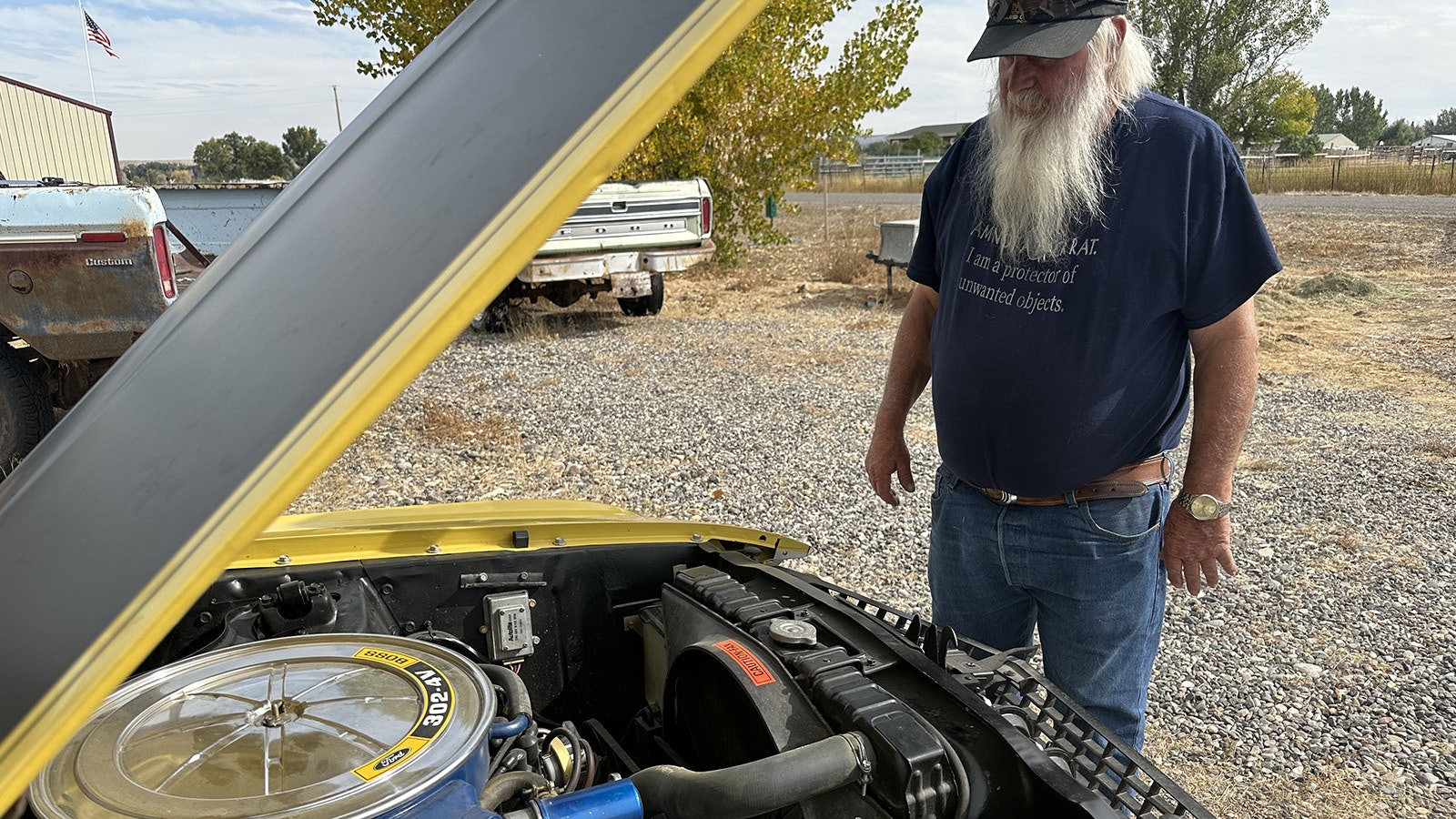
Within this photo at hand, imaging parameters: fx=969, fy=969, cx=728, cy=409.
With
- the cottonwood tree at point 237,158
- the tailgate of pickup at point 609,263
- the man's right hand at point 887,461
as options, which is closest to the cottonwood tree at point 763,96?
the tailgate of pickup at point 609,263

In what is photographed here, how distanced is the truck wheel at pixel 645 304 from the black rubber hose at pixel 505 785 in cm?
1044

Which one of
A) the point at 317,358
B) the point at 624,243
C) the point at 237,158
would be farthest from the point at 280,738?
the point at 237,158

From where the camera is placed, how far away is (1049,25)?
75.7 inches

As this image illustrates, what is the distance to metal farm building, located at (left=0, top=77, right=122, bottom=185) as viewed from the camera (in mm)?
16359

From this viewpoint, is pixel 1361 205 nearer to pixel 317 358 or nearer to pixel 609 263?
pixel 609 263

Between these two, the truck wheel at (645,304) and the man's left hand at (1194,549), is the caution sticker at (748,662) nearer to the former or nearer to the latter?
the man's left hand at (1194,549)

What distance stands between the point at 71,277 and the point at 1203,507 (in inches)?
232

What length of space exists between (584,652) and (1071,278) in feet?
4.27

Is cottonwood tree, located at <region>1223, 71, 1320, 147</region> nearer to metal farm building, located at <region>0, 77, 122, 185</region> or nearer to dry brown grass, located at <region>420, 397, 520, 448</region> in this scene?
dry brown grass, located at <region>420, 397, 520, 448</region>

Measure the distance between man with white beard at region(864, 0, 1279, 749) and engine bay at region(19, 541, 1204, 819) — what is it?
1.77 ft

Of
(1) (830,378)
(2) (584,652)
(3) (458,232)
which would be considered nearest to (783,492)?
(1) (830,378)

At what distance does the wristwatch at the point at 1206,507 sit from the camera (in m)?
2.06

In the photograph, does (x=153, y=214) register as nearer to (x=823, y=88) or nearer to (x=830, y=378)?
(x=830, y=378)

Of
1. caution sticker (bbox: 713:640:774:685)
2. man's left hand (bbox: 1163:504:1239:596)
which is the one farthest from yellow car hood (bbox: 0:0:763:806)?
man's left hand (bbox: 1163:504:1239:596)
